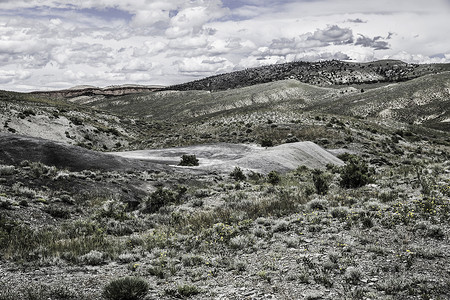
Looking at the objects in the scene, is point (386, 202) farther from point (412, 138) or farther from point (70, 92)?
point (70, 92)

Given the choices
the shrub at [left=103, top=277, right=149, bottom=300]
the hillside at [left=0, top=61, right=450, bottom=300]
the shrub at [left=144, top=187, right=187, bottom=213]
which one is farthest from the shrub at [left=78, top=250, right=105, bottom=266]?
the shrub at [left=144, top=187, right=187, bottom=213]

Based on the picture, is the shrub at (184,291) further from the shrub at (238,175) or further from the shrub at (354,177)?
the shrub at (238,175)

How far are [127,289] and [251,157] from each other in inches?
872

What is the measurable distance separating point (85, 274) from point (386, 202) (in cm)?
1086

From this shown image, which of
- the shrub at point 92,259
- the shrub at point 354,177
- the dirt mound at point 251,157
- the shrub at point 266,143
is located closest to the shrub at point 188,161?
the dirt mound at point 251,157

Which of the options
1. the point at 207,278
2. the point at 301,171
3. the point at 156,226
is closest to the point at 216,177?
the point at 301,171

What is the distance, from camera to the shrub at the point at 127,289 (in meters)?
6.54

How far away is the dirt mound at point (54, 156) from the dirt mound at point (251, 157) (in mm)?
6807

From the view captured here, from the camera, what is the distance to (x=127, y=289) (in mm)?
6645


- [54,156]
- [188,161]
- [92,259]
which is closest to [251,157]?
[188,161]

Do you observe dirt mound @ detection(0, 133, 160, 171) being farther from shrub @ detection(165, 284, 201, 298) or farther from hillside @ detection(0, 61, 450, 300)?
shrub @ detection(165, 284, 201, 298)

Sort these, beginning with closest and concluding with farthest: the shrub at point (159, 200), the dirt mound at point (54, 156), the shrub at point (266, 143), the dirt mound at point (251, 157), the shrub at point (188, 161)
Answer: the shrub at point (159, 200) < the dirt mound at point (54, 156) < the dirt mound at point (251, 157) < the shrub at point (188, 161) < the shrub at point (266, 143)

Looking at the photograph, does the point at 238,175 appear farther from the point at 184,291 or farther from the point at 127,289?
the point at 127,289

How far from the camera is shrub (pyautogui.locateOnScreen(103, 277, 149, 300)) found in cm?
654
